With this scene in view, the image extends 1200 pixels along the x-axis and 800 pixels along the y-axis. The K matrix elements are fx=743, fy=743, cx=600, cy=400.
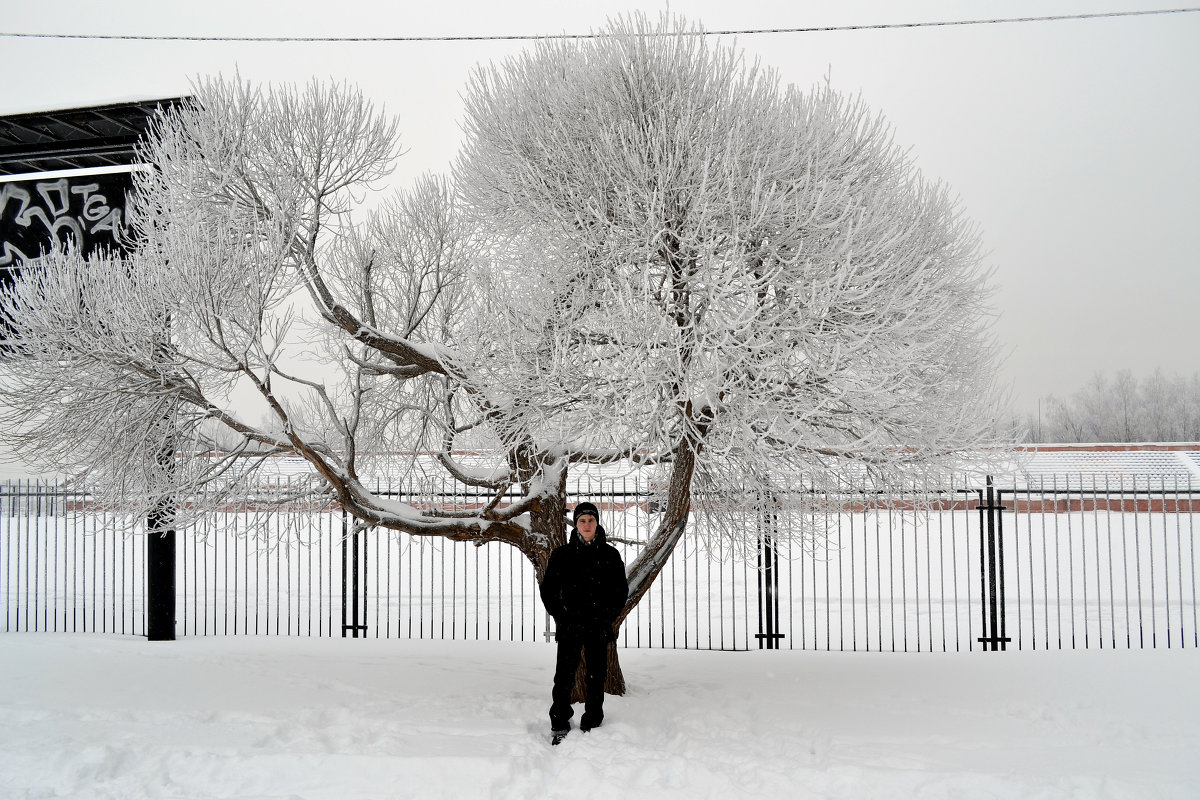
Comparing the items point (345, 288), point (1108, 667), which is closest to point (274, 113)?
point (345, 288)

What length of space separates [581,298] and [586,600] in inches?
90.7

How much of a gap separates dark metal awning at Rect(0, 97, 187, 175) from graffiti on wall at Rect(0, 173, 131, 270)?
460 mm

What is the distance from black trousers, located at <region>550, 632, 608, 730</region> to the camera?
18.2 ft

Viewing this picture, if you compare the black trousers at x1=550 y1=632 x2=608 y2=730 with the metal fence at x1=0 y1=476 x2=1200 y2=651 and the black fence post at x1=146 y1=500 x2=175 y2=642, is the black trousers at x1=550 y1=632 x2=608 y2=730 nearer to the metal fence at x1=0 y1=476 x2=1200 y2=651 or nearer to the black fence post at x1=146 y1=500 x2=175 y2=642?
the metal fence at x1=0 y1=476 x2=1200 y2=651

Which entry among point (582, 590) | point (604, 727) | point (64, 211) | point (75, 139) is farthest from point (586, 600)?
point (75, 139)

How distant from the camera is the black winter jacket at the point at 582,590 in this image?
221 inches

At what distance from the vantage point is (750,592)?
612 inches

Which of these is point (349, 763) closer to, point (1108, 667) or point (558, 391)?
point (558, 391)

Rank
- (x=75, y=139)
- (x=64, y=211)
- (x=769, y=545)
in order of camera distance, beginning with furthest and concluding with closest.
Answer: (x=75, y=139) → (x=64, y=211) → (x=769, y=545)

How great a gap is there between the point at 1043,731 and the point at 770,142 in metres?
5.22

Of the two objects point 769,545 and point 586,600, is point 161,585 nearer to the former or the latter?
point 586,600

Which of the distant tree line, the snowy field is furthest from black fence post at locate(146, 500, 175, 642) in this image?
the distant tree line

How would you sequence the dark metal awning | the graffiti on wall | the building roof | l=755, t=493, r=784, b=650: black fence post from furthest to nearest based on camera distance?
the building roof → the dark metal awning → the graffiti on wall → l=755, t=493, r=784, b=650: black fence post

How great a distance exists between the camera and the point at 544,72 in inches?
281
